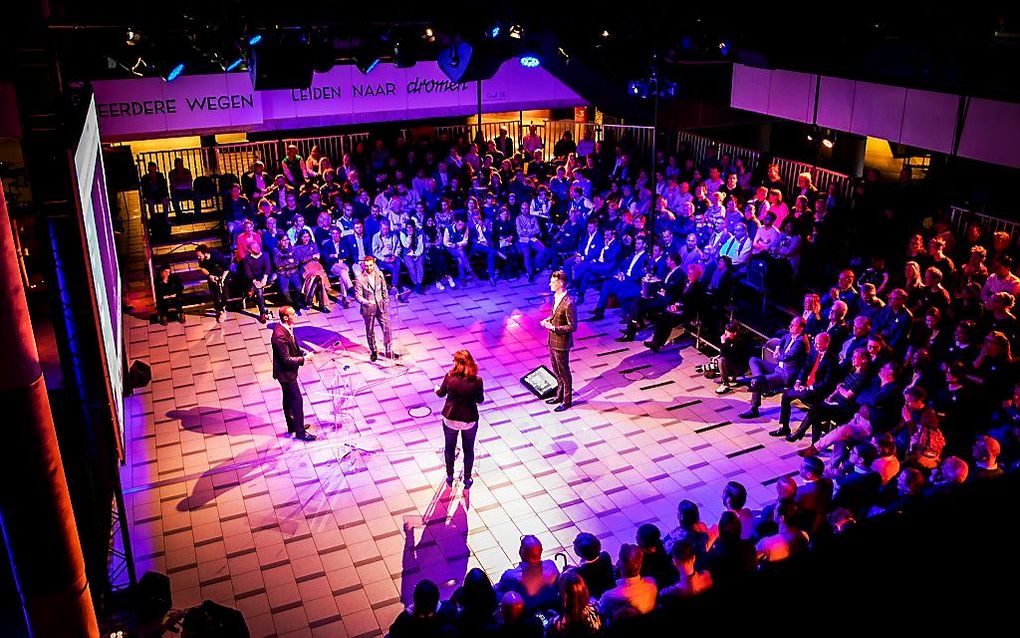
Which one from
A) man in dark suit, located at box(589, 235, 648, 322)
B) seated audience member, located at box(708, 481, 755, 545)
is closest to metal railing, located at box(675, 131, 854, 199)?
man in dark suit, located at box(589, 235, 648, 322)

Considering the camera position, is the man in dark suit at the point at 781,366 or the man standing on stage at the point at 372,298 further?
the man standing on stage at the point at 372,298

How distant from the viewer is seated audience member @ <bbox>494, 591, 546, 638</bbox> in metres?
4.21

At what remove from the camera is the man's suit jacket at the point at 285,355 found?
7.68 meters

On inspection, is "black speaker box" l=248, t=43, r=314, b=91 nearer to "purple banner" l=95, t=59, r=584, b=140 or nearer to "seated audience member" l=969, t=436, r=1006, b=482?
"purple banner" l=95, t=59, r=584, b=140

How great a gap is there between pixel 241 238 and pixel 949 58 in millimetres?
10116

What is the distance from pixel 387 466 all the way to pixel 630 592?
367cm

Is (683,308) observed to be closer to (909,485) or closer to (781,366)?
(781,366)

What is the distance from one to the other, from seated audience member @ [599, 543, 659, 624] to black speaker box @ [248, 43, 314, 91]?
24.8ft

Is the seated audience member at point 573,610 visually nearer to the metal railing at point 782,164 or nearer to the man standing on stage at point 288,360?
the man standing on stage at point 288,360

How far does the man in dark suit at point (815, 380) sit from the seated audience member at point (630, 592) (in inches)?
158

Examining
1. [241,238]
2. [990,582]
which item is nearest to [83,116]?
[241,238]

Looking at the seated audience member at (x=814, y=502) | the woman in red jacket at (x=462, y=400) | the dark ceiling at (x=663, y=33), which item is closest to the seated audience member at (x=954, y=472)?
the seated audience member at (x=814, y=502)

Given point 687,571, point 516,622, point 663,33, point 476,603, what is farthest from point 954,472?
point 663,33

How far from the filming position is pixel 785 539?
5141 millimetres
